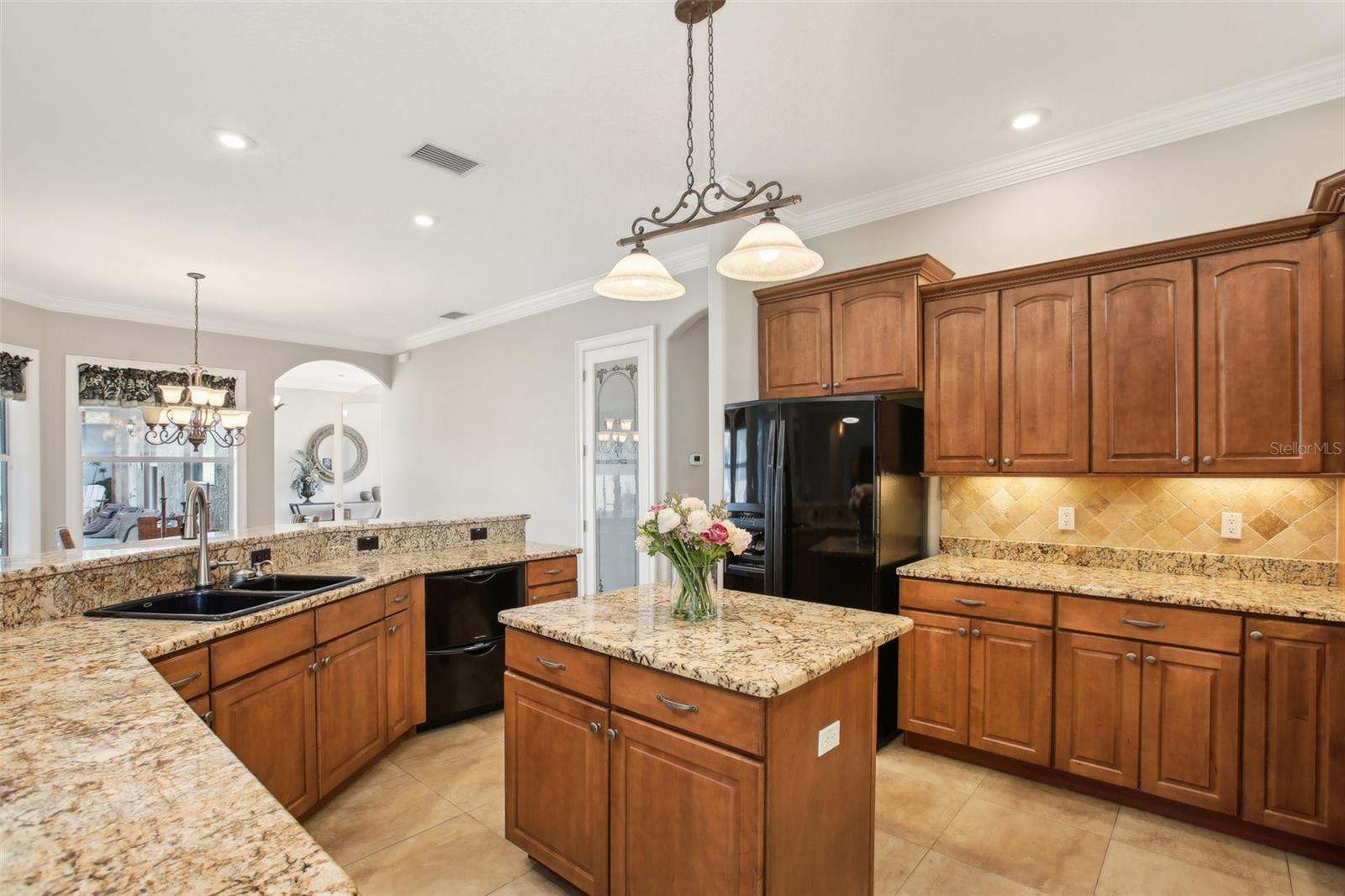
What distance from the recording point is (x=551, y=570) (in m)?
3.68

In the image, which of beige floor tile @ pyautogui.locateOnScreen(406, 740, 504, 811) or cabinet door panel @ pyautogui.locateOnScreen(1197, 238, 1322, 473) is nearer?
cabinet door panel @ pyautogui.locateOnScreen(1197, 238, 1322, 473)

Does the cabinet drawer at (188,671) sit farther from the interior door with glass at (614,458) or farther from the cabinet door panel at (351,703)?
the interior door with glass at (614,458)

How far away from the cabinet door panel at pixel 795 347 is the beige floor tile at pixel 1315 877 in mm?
2445

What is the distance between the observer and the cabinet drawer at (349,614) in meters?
2.57

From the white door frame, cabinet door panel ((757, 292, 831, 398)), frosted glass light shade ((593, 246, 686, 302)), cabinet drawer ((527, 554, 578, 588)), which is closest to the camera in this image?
frosted glass light shade ((593, 246, 686, 302))

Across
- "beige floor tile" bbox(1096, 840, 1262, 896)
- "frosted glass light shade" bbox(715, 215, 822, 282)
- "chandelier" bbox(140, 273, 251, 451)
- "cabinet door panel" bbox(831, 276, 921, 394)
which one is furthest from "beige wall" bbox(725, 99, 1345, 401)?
"chandelier" bbox(140, 273, 251, 451)

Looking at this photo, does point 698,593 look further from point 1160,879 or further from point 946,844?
point 1160,879

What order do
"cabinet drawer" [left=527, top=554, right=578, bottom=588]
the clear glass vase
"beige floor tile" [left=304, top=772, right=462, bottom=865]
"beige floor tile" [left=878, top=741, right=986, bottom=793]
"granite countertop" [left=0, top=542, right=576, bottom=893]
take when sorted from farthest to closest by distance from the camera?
"cabinet drawer" [left=527, top=554, right=578, bottom=588] < "beige floor tile" [left=878, top=741, right=986, bottom=793] < "beige floor tile" [left=304, top=772, right=462, bottom=865] < the clear glass vase < "granite countertop" [left=0, top=542, right=576, bottom=893]

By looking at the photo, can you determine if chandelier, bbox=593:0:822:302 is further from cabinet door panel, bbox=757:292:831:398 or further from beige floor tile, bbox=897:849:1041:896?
beige floor tile, bbox=897:849:1041:896

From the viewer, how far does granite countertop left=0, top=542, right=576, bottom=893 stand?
80 cm

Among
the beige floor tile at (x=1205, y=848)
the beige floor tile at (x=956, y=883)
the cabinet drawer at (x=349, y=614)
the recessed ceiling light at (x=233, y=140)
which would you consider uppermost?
the recessed ceiling light at (x=233, y=140)

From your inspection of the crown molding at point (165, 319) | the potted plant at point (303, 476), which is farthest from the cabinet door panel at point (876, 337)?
the potted plant at point (303, 476)

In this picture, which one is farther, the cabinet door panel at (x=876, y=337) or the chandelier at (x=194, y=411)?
the chandelier at (x=194, y=411)

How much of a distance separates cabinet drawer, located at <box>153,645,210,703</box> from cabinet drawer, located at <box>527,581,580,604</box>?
1645mm
